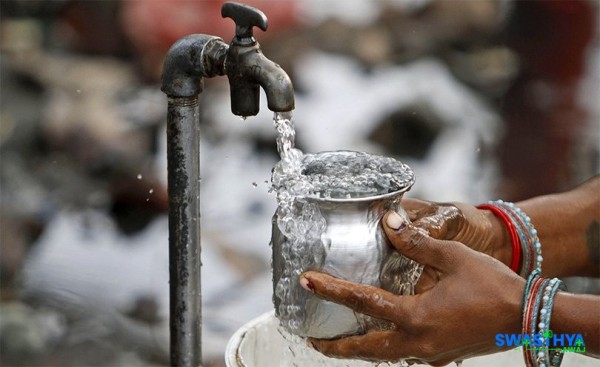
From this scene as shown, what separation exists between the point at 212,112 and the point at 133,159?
33cm

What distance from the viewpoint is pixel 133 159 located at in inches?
132

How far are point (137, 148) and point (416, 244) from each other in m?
1.97

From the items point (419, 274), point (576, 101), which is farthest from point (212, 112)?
point (419, 274)

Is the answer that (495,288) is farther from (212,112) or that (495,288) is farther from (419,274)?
(212,112)

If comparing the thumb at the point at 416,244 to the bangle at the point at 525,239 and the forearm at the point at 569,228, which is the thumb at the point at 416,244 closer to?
the bangle at the point at 525,239

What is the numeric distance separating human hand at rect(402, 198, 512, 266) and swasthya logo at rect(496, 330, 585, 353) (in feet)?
0.89

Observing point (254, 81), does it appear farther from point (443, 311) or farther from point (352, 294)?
point (443, 311)

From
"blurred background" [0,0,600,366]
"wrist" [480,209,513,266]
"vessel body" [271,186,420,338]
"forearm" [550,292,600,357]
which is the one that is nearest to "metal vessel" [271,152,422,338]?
"vessel body" [271,186,420,338]

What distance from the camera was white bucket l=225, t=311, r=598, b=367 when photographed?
68.4 inches

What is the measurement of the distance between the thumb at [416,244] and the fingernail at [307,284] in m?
0.15

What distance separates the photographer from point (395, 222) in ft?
4.94

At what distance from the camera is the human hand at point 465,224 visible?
6.08 feet

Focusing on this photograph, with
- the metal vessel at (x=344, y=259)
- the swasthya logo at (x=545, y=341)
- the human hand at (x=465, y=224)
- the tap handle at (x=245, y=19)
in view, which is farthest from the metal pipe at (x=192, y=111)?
the swasthya logo at (x=545, y=341)

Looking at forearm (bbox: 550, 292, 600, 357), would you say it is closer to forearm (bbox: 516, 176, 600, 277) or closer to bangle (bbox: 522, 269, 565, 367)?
bangle (bbox: 522, 269, 565, 367)
